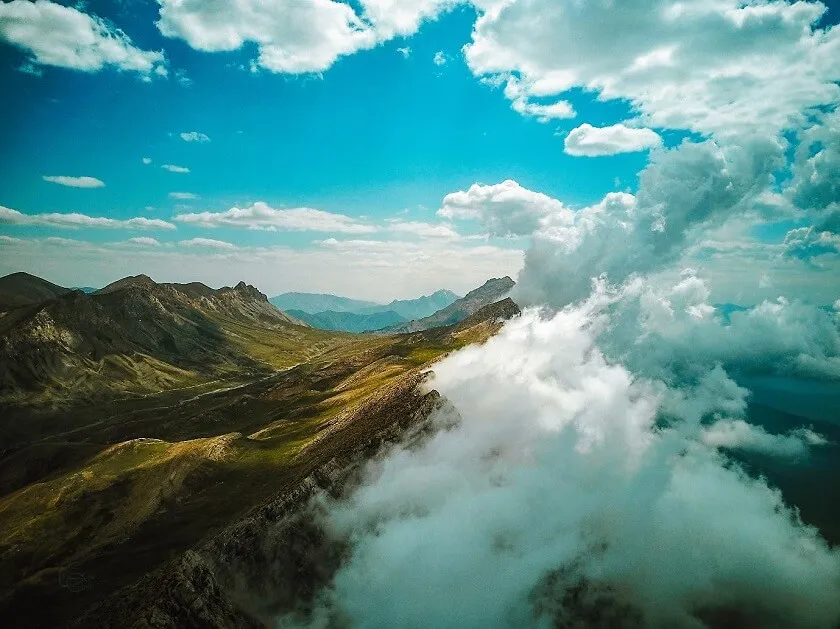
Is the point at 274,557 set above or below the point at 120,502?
below

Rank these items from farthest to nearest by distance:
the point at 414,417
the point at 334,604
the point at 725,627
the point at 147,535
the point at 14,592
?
the point at 725,627 < the point at 414,417 < the point at 334,604 < the point at 147,535 < the point at 14,592

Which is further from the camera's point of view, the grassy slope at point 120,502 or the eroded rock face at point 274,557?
the grassy slope at point 120,502

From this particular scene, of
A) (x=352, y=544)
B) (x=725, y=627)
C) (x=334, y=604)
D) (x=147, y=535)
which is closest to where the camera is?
(x=147, y=535)

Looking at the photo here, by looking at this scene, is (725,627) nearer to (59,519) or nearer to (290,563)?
(290,563)

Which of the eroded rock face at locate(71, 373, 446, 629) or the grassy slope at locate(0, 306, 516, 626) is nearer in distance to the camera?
the eroded rock face at locate(71, 373, 446, 629)

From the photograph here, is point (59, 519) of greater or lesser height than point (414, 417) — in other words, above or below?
below

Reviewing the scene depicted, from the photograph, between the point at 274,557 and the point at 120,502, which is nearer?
the point at 274,557

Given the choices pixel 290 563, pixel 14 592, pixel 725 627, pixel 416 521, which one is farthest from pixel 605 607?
pixel 14 592

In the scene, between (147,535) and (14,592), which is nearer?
(14,592)
